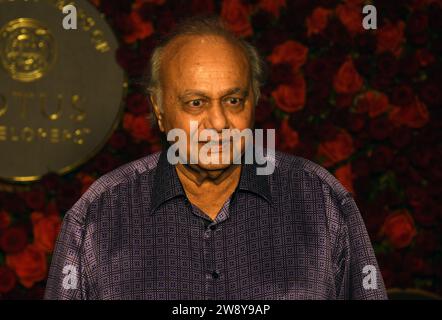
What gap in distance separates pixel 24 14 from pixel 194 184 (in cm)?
132

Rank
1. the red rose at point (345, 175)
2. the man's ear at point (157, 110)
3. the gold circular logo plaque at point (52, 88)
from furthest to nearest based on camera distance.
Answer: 1. the red rose at point (345, 175)
2. the gold circular logo plaque at point (52, 88)
3. the man's ear at point (157, 110)

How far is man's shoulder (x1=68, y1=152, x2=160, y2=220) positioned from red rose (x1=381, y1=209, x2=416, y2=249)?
50.5 inches

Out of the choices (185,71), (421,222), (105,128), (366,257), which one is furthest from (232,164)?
(421,222)

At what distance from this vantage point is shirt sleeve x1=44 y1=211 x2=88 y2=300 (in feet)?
5.82

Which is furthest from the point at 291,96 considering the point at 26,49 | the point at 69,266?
the point at 69,266

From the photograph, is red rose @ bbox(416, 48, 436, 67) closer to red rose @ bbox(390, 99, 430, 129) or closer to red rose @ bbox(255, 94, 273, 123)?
red rose @ bbox(390, 99, 430, 129)

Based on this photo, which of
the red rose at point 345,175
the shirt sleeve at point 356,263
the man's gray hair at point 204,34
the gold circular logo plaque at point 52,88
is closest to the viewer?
the shirt sleeve at point 356,263

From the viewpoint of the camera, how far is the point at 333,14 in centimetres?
307

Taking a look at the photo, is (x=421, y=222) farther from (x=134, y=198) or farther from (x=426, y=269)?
(x=134, y=198)

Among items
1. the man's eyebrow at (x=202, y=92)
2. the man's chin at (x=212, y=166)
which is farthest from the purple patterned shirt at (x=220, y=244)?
the man's eyebrow at (x=202, y=92)

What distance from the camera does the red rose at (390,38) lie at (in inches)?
120

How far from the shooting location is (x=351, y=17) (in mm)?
3051

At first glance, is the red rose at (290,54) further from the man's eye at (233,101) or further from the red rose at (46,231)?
the man's eye at (233,101)

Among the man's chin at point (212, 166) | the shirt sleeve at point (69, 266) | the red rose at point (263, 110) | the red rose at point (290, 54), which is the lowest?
the shirt sleeve at point (69, 266)
